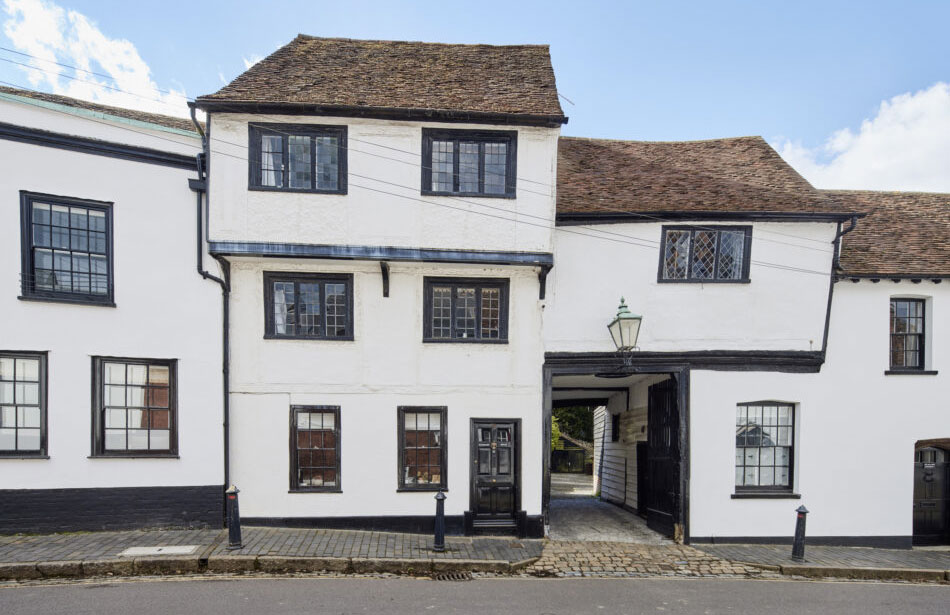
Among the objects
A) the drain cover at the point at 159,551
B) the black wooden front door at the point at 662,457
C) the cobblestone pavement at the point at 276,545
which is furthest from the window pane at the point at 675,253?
the drain cover at the point at 159,551

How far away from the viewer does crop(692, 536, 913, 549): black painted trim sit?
10.7 m

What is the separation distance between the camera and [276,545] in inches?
353

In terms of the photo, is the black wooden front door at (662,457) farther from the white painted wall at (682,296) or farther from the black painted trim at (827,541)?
the white painted wall at (682,296)

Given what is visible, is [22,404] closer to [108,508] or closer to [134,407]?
[134,407]

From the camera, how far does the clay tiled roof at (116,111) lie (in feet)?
33.5

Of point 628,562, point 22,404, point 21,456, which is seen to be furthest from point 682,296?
point 21,456

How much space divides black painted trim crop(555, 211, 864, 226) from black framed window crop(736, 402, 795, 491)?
3.70 metres

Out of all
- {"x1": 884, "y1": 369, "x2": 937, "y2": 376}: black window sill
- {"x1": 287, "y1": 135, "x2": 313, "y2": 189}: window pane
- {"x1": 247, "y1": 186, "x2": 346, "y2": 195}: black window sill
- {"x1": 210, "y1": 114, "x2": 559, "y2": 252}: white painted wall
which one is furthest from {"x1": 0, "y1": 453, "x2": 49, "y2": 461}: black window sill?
{"x1": 884, "y1": 369, "x2": 937, "y2": 376}: black window sill

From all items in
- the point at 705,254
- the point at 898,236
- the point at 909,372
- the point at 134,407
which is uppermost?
the point at 898,236

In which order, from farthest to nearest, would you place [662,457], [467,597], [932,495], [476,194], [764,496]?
1. [662,457]
2. [932,495]
3. [764,496]
4. [476,194]
5. [467,597]

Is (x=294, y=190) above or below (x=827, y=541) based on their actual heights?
above

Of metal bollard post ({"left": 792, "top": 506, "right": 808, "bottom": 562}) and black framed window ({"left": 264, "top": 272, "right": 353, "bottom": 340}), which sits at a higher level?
black framed window ({"left": 264, "top": 272, "right": 353, "bottom": 340})

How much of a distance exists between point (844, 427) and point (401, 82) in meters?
11.2

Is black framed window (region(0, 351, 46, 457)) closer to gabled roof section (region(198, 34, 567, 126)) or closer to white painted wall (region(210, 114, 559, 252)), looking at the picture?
white painted wall (region(210, 114, 559, 252))
